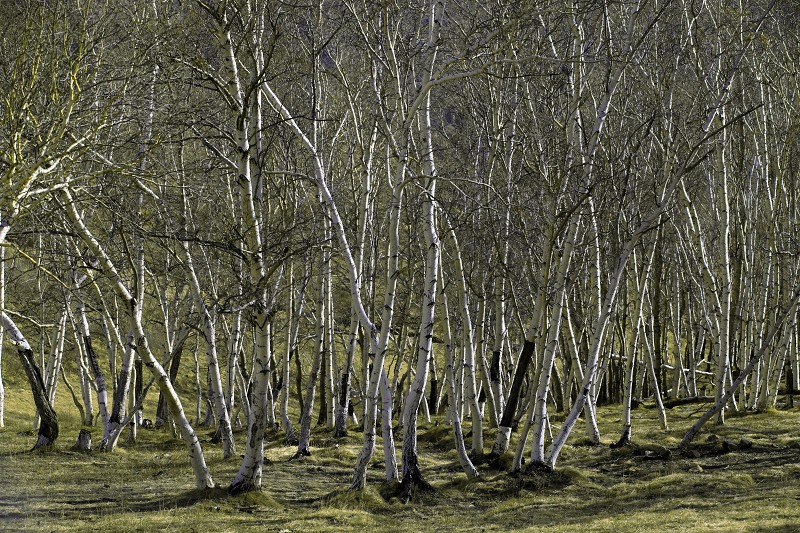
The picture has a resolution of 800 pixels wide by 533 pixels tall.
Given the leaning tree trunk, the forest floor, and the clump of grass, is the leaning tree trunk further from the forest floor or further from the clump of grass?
the clump of grass

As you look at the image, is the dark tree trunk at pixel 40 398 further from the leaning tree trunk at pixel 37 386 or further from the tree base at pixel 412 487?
the tree base at pixel 412 487

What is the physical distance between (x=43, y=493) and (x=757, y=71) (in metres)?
14.8

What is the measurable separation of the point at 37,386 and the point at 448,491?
759 cm

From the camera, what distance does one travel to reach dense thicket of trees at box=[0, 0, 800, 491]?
8836mm

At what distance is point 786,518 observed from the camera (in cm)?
788

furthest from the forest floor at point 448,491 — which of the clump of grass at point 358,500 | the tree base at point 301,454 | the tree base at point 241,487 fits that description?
the tree base at point 301,454

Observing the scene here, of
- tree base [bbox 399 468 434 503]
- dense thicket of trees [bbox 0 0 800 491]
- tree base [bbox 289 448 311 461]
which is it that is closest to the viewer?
dense thicket of trees [bbox 0 0 800 491]

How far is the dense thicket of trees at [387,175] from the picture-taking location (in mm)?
8836

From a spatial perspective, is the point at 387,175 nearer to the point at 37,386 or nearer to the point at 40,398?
the point at 37,386

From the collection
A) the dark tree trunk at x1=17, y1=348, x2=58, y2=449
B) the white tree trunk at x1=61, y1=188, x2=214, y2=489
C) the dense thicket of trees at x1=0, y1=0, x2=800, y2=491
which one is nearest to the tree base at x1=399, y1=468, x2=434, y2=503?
the dense thicket of trees at x1=0, y1=0, x2=800, y2=491

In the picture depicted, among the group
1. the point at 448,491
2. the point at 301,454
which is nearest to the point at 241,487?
the point at 448,491

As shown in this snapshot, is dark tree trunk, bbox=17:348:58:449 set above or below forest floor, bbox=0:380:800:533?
above

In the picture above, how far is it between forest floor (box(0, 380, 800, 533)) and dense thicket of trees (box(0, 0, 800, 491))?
485 millimetres

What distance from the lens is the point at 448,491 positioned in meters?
10.8
